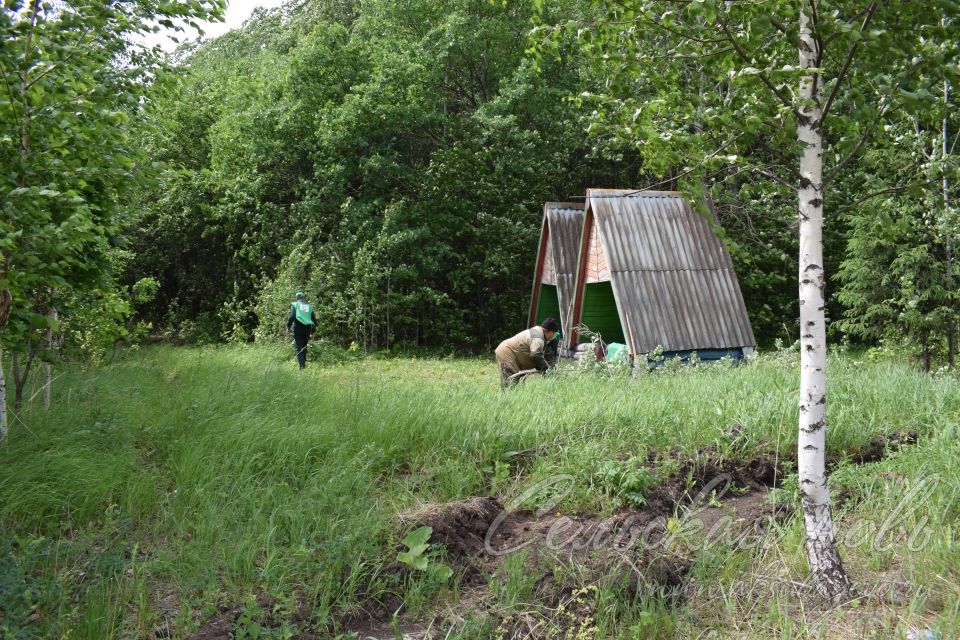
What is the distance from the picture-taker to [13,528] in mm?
4215

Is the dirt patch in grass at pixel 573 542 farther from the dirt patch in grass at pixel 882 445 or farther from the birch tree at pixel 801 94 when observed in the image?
the birch tree at pixel 801 94

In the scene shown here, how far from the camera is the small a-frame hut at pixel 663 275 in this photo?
11.7 m

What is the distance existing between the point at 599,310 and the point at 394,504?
988 cm

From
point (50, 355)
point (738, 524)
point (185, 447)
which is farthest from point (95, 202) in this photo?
point (738, 524)

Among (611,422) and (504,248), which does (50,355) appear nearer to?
(611,422)

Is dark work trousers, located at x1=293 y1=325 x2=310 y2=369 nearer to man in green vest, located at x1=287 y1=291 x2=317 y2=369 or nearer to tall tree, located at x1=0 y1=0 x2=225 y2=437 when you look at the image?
man in green vest, located at x1=287 y1=291 x2=317 y2=369

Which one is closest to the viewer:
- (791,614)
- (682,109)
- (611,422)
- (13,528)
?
(791,614)

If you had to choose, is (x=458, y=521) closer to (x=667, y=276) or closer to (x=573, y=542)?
(x=573, y=542)

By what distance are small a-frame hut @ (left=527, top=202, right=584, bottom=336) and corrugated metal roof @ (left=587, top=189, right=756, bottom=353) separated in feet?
7.05

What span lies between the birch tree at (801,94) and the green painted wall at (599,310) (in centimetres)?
935

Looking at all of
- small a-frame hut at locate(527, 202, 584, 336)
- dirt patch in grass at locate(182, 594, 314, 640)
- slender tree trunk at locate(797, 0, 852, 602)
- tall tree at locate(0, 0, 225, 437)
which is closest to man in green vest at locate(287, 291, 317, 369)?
small a-frame hut at locate(527, 202, 584, 336)

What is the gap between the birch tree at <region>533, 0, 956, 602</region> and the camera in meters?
3.81

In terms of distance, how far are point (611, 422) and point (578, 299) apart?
7.23m

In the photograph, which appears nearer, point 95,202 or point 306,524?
point 306,524
